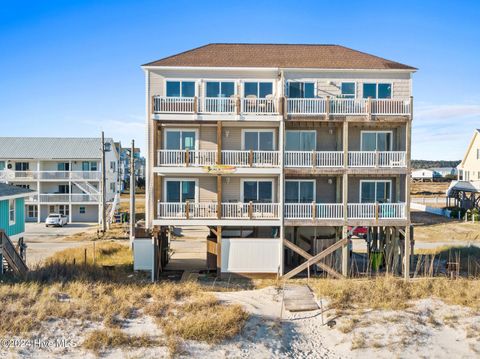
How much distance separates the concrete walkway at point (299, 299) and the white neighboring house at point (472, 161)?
44552 mm

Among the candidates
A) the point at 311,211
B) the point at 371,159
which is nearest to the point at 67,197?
the point at 311,211

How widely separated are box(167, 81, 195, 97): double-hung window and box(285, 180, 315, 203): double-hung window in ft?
24.5

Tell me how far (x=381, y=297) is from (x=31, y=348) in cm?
1309

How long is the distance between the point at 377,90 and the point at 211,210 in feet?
37.5

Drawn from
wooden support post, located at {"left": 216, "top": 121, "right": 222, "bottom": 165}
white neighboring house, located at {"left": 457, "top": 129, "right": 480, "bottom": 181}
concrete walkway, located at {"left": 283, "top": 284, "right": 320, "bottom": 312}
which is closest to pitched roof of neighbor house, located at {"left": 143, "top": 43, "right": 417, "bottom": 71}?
wooden support post, located at {"left": 216, "top": 121, "right": 222, "bottom": 165}

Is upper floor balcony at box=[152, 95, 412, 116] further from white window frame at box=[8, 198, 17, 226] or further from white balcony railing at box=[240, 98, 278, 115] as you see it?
white window frame at box=[8, 198, 17, 226]

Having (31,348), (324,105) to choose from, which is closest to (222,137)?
(324,105)

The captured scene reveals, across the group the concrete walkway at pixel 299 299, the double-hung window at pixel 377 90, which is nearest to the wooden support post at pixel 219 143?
the concrete walkway at pixel 299 299

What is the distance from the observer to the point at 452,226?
3903cm

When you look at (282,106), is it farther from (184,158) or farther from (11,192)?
(11,192)

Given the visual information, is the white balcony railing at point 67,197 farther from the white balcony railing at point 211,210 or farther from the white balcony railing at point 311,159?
the white balcony railing at point 311,159

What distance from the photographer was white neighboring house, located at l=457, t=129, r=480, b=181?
1955 inches

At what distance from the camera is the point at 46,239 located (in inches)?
1271

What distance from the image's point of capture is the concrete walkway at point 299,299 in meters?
14.5
